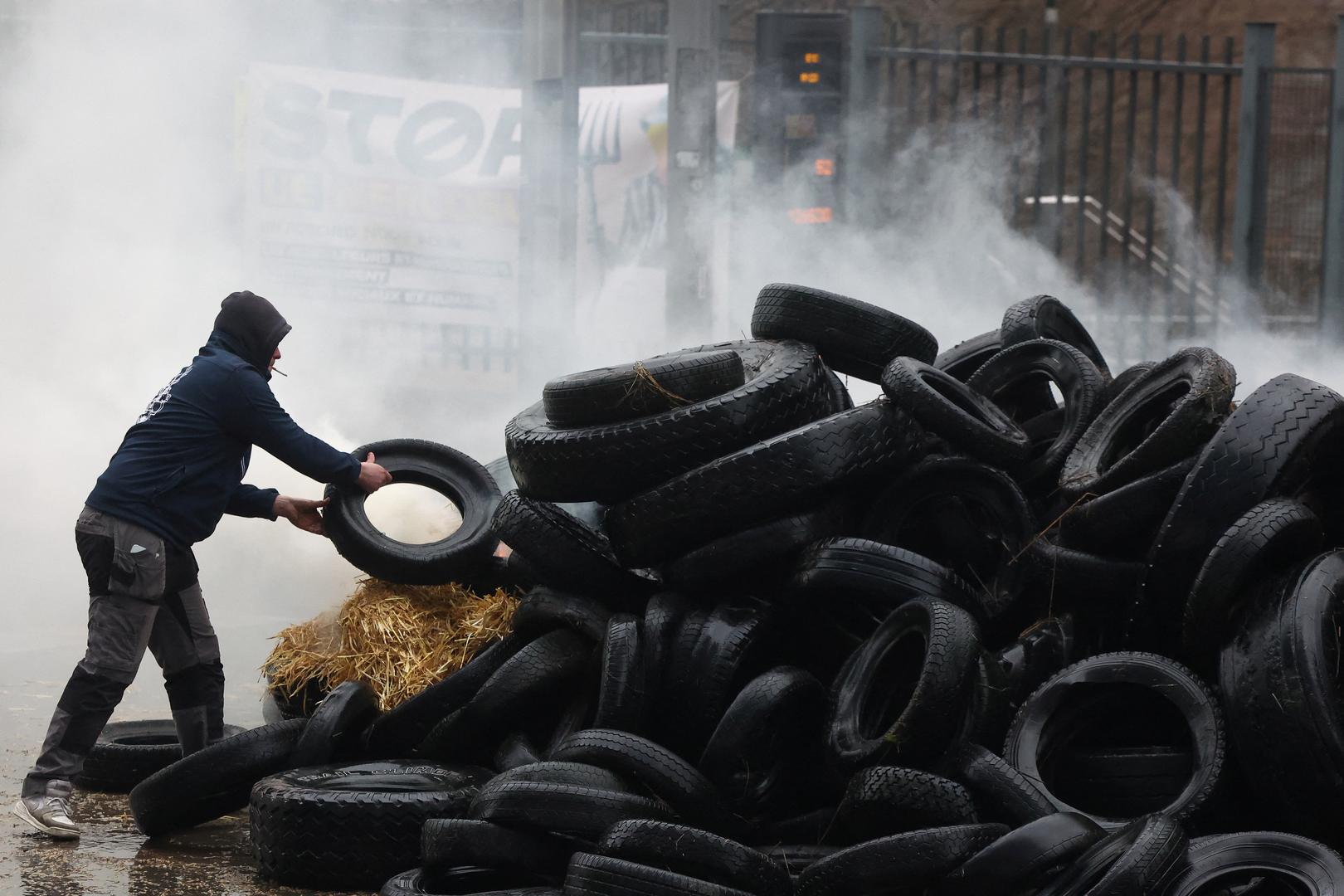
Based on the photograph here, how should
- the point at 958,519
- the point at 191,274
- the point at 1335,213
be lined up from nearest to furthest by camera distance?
the point at 958,519 < the point at 1335,213 < the point at 191,274

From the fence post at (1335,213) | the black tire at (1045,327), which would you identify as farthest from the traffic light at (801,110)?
the black tire at (1045,327)

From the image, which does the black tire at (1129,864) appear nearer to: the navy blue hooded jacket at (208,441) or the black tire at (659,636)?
the black tire at (659,636)

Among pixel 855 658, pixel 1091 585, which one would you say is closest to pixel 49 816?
pixel 855 658

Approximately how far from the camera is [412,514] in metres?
7.01

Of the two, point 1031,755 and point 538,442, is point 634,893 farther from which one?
point 538,442

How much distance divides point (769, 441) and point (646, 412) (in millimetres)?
529

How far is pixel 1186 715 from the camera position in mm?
4383

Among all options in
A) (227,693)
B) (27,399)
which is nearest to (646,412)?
(227,693)

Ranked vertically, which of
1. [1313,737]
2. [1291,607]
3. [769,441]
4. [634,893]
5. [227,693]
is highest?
[769,441]

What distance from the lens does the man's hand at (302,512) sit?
18.9 ft

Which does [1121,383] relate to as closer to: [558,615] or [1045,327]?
[1045,327]

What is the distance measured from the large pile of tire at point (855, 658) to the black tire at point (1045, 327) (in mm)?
460

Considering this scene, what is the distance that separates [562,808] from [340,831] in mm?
879

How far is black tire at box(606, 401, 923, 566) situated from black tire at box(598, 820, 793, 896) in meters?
1.47
